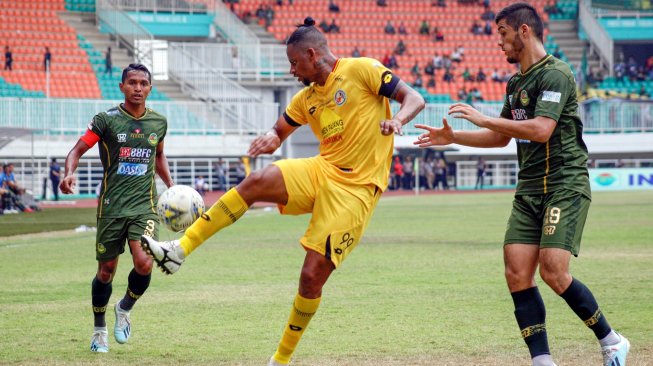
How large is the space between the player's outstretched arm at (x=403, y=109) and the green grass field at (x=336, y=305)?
6.45ft

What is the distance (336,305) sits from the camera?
11.8 metres

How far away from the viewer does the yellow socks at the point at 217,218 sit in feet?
24.7

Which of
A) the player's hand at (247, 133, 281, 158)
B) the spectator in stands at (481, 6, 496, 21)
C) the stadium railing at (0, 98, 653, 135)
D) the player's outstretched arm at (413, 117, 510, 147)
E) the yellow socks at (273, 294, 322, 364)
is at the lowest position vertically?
the stadium railing at (0, 98, 653, 135)

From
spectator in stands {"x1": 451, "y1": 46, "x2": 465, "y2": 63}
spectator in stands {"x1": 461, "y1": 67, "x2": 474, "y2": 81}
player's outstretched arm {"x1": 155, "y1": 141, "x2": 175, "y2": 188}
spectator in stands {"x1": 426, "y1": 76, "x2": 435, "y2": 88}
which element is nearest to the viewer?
player's outstretched arm {"x1": 155, "y1": 141, "x2": 175, "y2": 188}

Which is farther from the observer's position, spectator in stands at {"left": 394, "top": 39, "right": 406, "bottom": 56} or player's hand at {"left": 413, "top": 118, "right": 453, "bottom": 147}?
spectator in stands at {"left": 394, "top": 39, "right": 406, "bottom": 56}

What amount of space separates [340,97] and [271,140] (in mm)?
605

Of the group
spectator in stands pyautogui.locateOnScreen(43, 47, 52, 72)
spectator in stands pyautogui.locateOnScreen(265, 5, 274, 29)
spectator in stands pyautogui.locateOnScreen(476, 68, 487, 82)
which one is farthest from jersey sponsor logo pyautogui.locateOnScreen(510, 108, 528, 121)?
spectator in stands pyautogui.locateOnScreen(265, 5, 274, 29)

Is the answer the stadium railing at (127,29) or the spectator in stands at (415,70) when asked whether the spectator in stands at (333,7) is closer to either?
the spectator in stands at (415,70)

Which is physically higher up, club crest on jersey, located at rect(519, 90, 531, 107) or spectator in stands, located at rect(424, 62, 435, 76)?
club crest on jersey, located at rect(519, 90, 531, 107)

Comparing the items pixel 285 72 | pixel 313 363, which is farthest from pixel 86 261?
pixel 285 72

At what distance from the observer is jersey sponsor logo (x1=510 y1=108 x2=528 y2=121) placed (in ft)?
24.6

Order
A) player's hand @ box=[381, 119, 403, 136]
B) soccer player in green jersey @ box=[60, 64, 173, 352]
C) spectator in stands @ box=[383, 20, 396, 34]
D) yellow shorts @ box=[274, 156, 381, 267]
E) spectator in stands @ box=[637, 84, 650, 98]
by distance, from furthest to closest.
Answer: spectator in stands @ box=[383, 20, 396, 34] < spectator in stands @ box=[637, 84, 650, 98] < soccer player in green jersey @ box=[60, 64, 173, 352] < yellow shorts @ box=[274, 156, 381, 267] < player's hand @ box=[381, 119, 403, 136]

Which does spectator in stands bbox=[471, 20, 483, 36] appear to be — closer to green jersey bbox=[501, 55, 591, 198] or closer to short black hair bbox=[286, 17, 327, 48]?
short black hair bbox=[286, 17, 327, 48]

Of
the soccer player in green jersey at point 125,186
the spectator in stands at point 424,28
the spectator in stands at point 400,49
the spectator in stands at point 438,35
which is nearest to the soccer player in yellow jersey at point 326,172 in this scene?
the soccer player in green jersey at point 125,186
